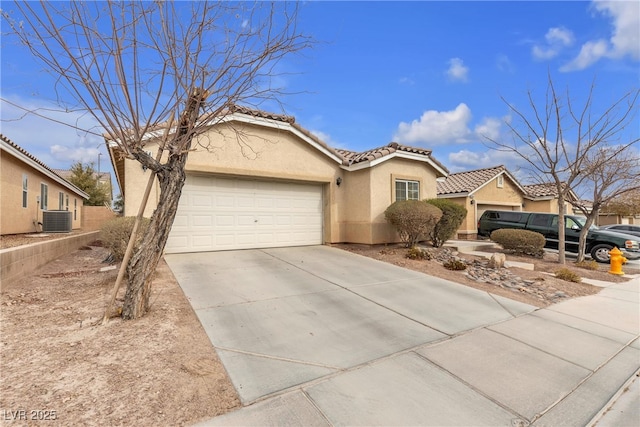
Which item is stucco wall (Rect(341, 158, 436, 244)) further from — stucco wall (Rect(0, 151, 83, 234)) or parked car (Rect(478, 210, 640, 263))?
stucco wall (Rect(0, 151, 83, 234))

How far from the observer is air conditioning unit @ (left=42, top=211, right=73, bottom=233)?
1259 centimetres

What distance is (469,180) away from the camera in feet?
64.4

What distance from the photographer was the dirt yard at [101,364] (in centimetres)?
240

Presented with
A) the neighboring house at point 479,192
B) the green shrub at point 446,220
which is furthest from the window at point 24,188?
the neighboring house at point 479,192

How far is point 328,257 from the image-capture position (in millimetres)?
9305

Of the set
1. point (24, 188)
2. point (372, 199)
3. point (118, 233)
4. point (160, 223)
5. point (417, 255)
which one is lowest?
point (417, 255)

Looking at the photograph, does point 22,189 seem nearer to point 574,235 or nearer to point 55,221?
point 55,221

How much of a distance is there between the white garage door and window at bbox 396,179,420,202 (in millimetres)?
3016

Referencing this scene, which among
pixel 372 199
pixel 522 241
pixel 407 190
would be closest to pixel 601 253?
pixel 522 241

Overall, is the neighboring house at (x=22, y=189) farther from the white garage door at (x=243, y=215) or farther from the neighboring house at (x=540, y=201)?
the neighboring house at (x=540, y=201)

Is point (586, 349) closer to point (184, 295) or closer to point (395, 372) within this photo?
point (395, 372)

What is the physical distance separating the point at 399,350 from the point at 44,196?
17.8 m

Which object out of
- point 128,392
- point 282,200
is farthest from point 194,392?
point 282,200

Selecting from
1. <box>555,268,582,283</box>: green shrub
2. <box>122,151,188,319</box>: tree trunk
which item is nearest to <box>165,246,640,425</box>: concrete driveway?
<box>122,151,188,319</box>: tree trunk
